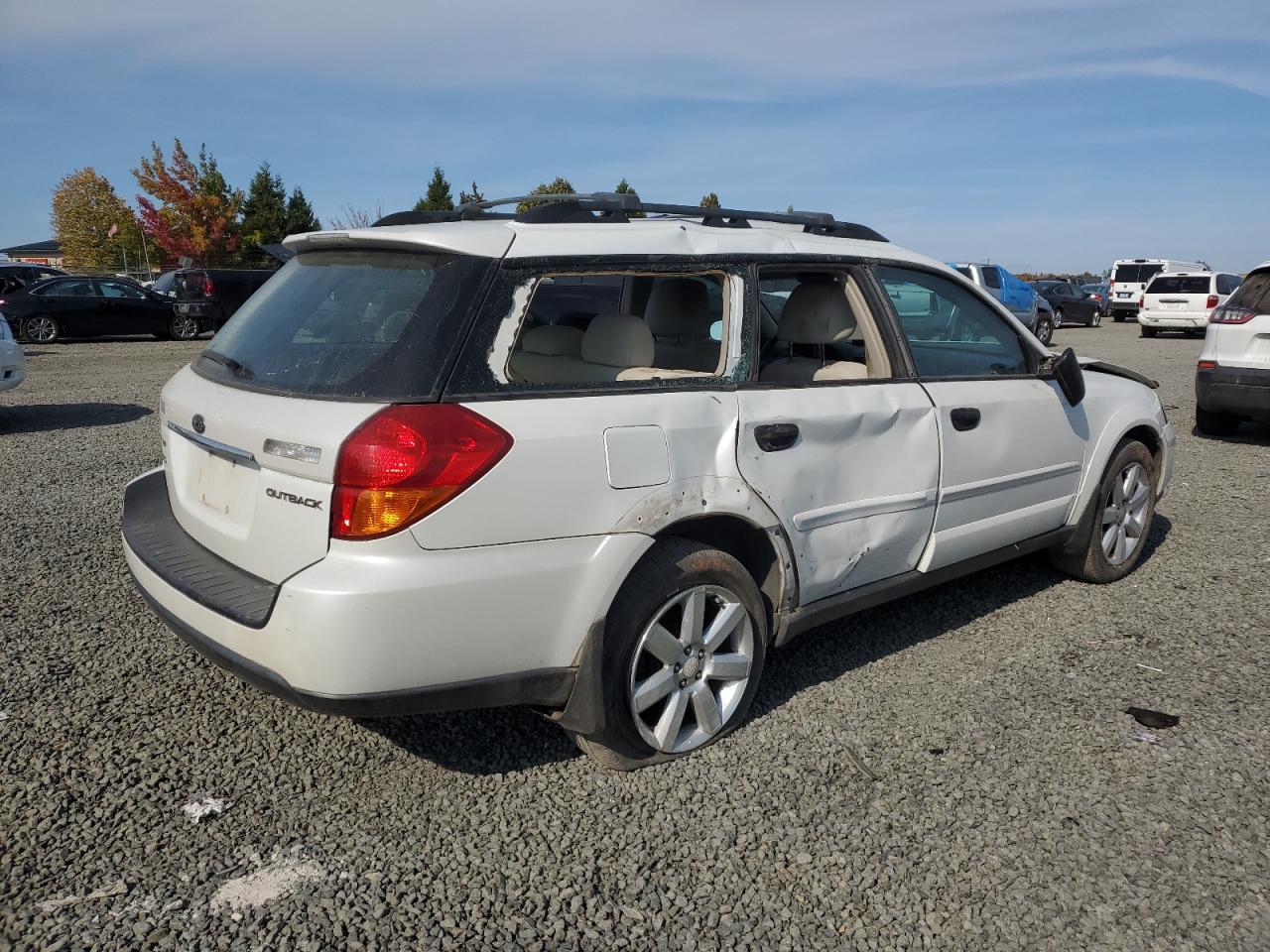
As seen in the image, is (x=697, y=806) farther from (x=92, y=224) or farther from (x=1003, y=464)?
(x=92, y=224)

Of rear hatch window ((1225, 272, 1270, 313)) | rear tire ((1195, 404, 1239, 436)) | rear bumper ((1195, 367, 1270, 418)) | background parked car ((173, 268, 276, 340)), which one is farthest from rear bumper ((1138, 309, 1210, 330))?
background parked car ((173, 268, 276, 340))

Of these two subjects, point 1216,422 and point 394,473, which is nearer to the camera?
point 394,473

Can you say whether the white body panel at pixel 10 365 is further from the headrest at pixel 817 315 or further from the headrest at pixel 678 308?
the headrest at pixel 817 315

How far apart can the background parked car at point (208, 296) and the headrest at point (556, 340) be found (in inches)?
788

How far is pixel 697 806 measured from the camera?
299cm

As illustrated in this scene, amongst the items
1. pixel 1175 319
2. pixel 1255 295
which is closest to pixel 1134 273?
pixel 1175 319

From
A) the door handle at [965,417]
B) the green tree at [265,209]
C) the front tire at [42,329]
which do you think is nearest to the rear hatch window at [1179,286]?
the door handle at [965,417]

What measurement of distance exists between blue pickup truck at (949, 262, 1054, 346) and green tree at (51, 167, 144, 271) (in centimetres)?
5696

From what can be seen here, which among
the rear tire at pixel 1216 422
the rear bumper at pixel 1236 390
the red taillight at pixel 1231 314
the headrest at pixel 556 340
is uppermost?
the headrest at pixel 556 340

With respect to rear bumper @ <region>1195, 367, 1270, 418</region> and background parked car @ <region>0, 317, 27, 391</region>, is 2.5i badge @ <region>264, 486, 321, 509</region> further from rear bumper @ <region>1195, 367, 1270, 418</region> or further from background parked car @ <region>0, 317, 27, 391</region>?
rear bumper @ <region>1195, 367, 1270, 418</region>

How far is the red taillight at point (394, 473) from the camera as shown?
255 centimetres

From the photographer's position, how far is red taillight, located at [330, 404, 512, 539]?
2.55 meters

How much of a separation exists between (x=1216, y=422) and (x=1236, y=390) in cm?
100

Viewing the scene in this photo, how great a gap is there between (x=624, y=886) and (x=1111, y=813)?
1469 mm
